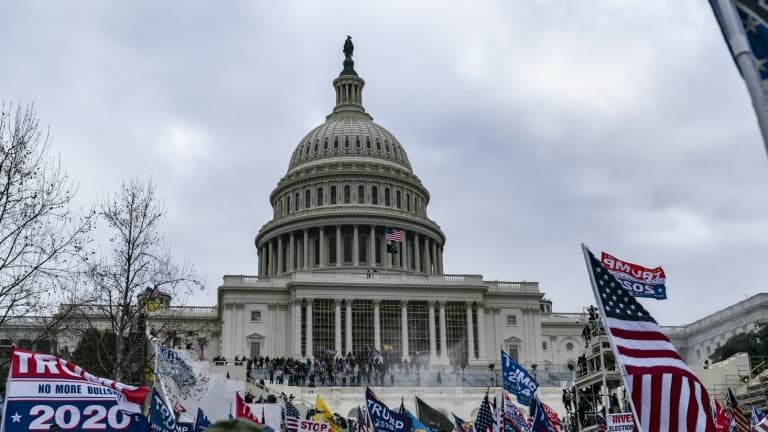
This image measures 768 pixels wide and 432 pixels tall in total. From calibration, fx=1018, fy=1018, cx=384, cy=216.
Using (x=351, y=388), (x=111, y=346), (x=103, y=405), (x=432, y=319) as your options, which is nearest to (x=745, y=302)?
(x=432, y=319)

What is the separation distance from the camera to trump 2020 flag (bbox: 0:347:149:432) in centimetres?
1416

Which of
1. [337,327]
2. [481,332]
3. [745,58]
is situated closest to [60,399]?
[745,58]

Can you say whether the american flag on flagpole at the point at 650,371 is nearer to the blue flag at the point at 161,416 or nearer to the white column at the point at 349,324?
the blue flag at the point at 161,416

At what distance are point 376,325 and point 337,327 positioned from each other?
3315 millimetres

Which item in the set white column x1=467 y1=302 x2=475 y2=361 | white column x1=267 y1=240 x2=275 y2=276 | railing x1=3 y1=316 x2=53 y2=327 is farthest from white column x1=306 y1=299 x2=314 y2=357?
railing x1=3 y1=316 x2=53 y2=327

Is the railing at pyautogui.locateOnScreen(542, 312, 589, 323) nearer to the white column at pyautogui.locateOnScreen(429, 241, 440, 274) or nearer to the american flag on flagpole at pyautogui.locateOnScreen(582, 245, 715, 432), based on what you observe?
the white column at pyautogui.locateOnScreen(429, 241, 440, 274)

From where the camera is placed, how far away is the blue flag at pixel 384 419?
81.0ft

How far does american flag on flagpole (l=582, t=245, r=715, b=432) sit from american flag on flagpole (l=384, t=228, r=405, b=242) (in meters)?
86.3

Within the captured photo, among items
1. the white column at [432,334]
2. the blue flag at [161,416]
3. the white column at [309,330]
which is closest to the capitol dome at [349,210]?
the white column at [432,334]

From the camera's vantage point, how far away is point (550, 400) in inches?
2618

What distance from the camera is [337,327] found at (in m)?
85.6

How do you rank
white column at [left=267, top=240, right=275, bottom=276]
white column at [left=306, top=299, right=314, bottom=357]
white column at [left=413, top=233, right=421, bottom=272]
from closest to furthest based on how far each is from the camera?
white column at [left=306, top=299, right=314, bottom=357] → white column at [left=413, top=233, right=421, bottom=272] → white column at [left=267, top=240, right=275, bottom=276]

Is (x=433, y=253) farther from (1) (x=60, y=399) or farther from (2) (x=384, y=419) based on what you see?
(1) (x=60, y=399)

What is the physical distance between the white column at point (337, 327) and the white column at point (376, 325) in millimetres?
2978
